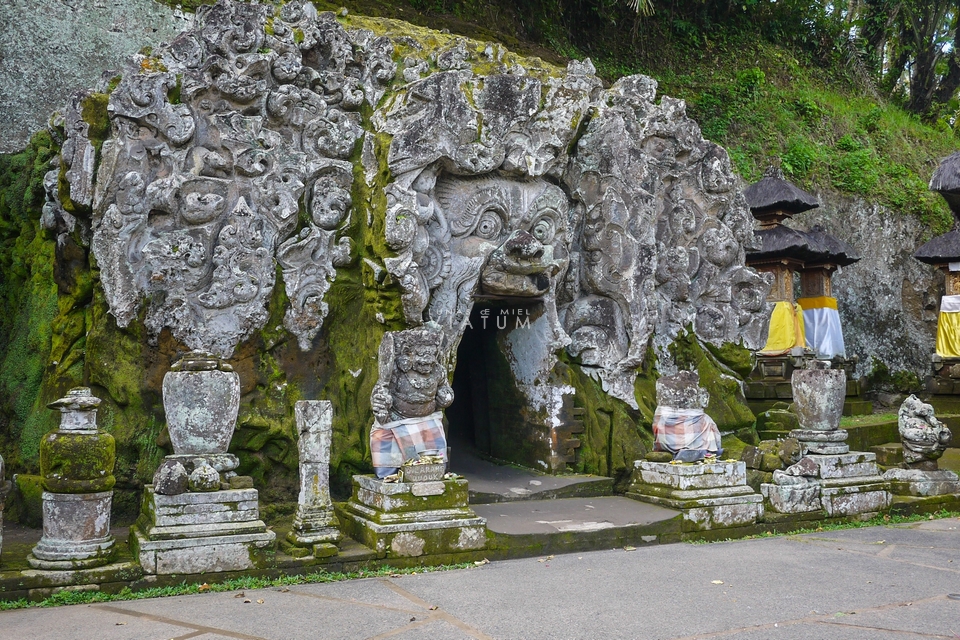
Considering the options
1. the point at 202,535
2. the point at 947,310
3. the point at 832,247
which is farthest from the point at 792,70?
the point at 202,535

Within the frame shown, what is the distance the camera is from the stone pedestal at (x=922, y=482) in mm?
8852

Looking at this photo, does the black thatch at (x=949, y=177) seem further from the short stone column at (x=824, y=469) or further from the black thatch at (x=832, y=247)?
the short stone column at (x=824, y=469)

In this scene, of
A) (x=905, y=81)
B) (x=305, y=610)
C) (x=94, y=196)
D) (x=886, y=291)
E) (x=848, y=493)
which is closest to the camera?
(x=305, y=610)

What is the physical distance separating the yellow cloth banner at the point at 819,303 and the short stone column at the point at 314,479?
1233cm

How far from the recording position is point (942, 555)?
22.3ft

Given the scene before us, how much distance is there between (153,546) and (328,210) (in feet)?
12.0

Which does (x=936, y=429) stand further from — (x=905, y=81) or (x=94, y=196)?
(x=905, y=81)

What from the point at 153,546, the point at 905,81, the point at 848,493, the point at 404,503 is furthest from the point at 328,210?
the point at 905,81

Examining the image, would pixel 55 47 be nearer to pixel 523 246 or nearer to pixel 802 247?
pixel 523 246

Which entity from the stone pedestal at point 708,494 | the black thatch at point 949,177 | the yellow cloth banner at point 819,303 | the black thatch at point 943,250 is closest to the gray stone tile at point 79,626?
the stone pedestal at point 708,494

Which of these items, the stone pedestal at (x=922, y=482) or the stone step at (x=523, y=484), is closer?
the stone step at (x=523, y=484)

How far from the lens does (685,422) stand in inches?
311

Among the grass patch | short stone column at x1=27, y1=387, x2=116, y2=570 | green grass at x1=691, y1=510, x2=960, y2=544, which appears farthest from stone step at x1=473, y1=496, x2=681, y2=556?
the grass patch

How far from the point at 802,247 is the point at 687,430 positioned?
27.1 ft
